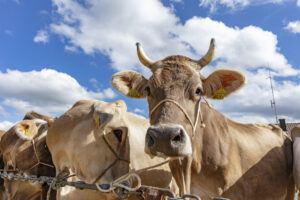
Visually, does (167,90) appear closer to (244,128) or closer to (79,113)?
(79,113)

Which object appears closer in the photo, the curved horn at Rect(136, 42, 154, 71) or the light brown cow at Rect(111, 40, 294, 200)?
the light brown cow at Rect(111, 40, 294, 200)

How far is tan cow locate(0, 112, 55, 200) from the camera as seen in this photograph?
14.0 ft

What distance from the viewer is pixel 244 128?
3857 mm

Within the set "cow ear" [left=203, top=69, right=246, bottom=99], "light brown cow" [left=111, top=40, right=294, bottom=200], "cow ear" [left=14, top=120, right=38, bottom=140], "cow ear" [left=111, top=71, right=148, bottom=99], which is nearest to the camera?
"light brown cow" [left=111, top=40, right=294, bottom=200]

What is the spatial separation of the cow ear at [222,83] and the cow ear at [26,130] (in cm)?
312

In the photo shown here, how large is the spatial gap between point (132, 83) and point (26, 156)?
8.02 feet

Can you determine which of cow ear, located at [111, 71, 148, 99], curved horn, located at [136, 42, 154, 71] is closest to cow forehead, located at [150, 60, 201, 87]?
Result: curved horn, located at [136, 42, 154, 71]

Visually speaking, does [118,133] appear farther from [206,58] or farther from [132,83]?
[206,58]

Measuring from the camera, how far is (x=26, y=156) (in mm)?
4379

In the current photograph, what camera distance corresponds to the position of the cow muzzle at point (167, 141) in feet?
7.44

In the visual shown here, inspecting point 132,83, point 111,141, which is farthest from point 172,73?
point 111,141

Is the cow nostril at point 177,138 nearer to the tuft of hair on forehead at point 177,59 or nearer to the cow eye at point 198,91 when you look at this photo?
the cow eye at point 198,91

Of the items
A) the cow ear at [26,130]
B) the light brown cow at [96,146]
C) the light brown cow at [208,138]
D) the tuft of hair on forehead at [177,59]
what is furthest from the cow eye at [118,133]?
the cow ear at [26,130]

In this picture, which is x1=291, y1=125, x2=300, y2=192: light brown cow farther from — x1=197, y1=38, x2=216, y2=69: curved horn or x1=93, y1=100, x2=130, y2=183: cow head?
x1=93, y1=100, x2=130, y2=183: cow head
